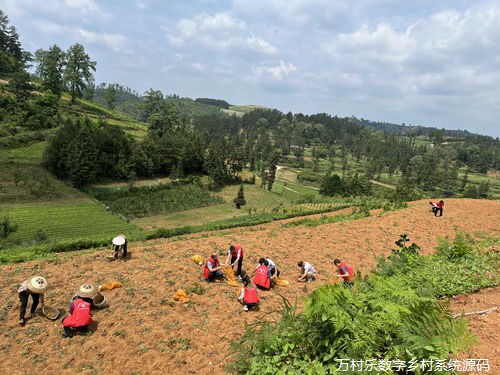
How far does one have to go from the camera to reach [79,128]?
56531 mm

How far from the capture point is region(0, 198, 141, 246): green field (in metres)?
33.1

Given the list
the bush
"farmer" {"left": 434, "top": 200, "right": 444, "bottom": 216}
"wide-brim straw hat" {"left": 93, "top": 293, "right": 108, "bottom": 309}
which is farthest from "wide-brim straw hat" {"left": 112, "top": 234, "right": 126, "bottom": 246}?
"farmer" {"left": 434, "top": 200, "right": 444, "bottom": 216}

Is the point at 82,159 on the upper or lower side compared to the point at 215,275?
lower

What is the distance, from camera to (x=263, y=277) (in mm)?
11516

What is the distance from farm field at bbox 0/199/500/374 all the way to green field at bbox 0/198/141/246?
60.7 ft

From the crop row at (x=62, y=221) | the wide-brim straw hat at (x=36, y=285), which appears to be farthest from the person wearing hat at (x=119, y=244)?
the crop row at (x=62, y=221)

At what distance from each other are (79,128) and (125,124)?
34246 mm

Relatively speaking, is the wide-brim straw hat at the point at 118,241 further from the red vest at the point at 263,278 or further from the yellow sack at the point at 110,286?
the red vest at the point at 263,278

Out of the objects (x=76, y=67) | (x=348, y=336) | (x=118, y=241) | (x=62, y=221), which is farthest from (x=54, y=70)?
(x=348, y=336)

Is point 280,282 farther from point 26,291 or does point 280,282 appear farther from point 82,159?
point 82,159

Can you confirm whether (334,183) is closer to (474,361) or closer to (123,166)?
(123,166)

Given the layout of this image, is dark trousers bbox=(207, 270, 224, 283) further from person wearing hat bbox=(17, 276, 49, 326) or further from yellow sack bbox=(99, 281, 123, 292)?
person wearing hat bbox=(17, 276, 49, 326)

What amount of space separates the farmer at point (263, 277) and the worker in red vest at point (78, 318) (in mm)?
5505

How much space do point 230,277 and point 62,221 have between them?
33.1 meters
